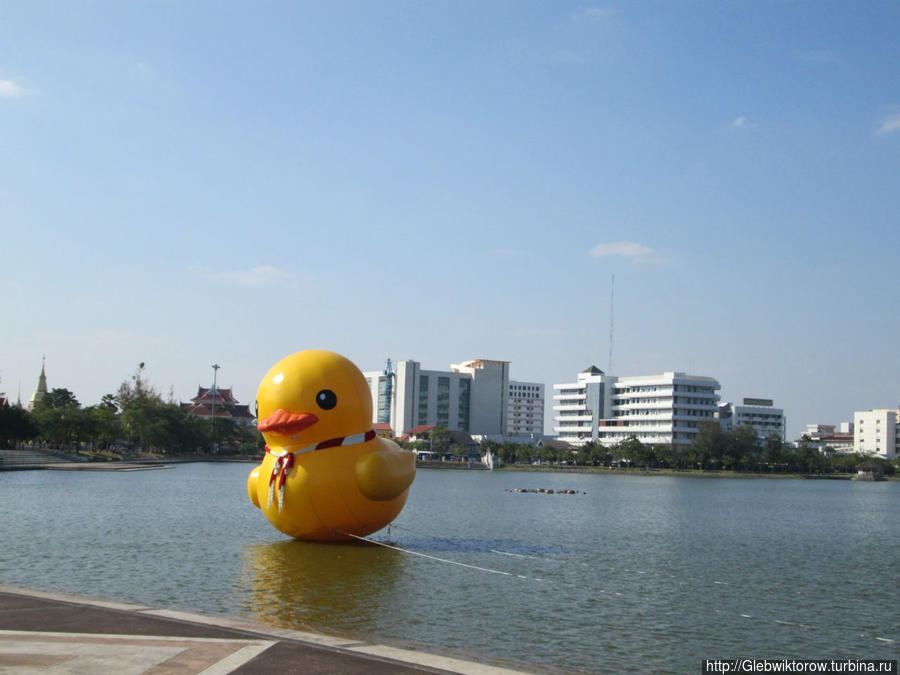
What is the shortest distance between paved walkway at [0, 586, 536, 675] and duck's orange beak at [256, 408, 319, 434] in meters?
9.46

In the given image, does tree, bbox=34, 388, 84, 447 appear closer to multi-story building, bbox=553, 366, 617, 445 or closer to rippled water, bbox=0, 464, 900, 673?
rippled water, bbox=0, 464, 900, 673

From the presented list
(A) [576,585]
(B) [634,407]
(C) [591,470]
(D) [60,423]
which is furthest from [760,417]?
(A) [576,585]

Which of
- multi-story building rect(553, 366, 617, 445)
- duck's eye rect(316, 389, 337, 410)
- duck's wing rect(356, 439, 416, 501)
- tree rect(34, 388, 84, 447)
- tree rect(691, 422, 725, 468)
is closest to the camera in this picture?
duck's wing rect(356, 439, 416, 501)

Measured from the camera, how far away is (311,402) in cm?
2356

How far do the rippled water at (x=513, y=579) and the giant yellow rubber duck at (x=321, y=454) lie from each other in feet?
4.29

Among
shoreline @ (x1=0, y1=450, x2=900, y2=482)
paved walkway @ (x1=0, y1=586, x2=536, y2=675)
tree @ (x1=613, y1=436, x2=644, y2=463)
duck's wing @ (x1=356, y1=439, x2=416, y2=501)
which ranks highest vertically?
duck's wing @ (x1=356, y1=439, x2=416, y2=501)

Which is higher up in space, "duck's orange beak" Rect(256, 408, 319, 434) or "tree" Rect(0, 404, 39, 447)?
"duck's orange beak" Rect(256, 408, 319, 434)

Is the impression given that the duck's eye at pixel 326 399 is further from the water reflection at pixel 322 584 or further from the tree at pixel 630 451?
the tree at pixel 630 451

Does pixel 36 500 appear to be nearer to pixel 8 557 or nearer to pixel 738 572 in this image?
pixel 8 557

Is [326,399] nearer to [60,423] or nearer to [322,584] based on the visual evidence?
[322,584]

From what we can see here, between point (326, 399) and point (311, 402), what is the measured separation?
0.42 meters

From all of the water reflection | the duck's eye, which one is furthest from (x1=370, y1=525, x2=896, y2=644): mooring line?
the duck's eye

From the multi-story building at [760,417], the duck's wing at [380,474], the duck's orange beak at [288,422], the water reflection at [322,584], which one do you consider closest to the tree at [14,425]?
the water reflection at [322,584]

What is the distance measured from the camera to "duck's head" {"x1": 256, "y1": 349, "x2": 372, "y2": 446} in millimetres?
23375
